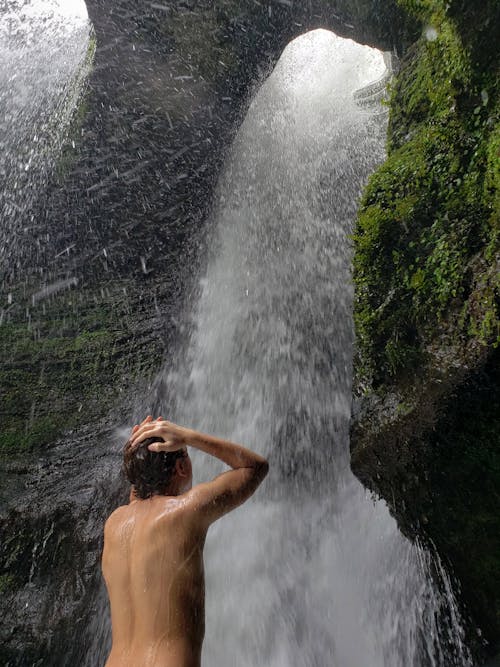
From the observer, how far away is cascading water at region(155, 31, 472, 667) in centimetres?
420

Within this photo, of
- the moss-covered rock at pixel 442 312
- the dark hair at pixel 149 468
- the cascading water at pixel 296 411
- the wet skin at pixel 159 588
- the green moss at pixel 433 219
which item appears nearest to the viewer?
the wet skin at pixel 159 588

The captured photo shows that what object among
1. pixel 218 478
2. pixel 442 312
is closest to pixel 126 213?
pixel 442 312

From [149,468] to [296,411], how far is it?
396 cm

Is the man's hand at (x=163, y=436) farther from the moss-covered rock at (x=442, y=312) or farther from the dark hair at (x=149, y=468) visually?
the moss-covered rock at (x=442, y=312)

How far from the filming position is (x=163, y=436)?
2.20 meters

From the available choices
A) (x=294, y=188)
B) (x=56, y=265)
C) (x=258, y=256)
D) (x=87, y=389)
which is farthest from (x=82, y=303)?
(x=294, y=188)

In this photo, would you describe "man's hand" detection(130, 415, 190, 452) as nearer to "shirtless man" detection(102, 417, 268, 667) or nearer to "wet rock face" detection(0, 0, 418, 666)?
"shirtless man" detection(102, 417, 268, 667)

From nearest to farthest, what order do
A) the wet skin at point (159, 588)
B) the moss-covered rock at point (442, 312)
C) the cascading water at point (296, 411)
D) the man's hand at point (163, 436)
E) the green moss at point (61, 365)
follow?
the wet skin at point (159, 588)
the man's hand at point (163, 436)
the moss-covered rock at point (442, 312)
the cascading water at point (296, 411)
the green moss at point (61, 365)

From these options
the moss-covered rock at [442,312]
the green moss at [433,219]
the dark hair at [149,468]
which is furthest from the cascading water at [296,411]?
the dark hair at [149,468]

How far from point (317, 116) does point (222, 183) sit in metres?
2.96

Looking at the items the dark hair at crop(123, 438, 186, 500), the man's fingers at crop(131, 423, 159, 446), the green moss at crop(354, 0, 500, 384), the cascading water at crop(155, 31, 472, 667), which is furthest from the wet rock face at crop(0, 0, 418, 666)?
the man's fingers at crop(131, 423, 159, 446)

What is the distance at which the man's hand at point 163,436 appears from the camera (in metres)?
2.18

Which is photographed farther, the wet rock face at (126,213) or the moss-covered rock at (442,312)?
the wet rock face at (126,213)

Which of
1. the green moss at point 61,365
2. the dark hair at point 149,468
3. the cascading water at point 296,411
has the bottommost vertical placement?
the green moss at point 61,365
